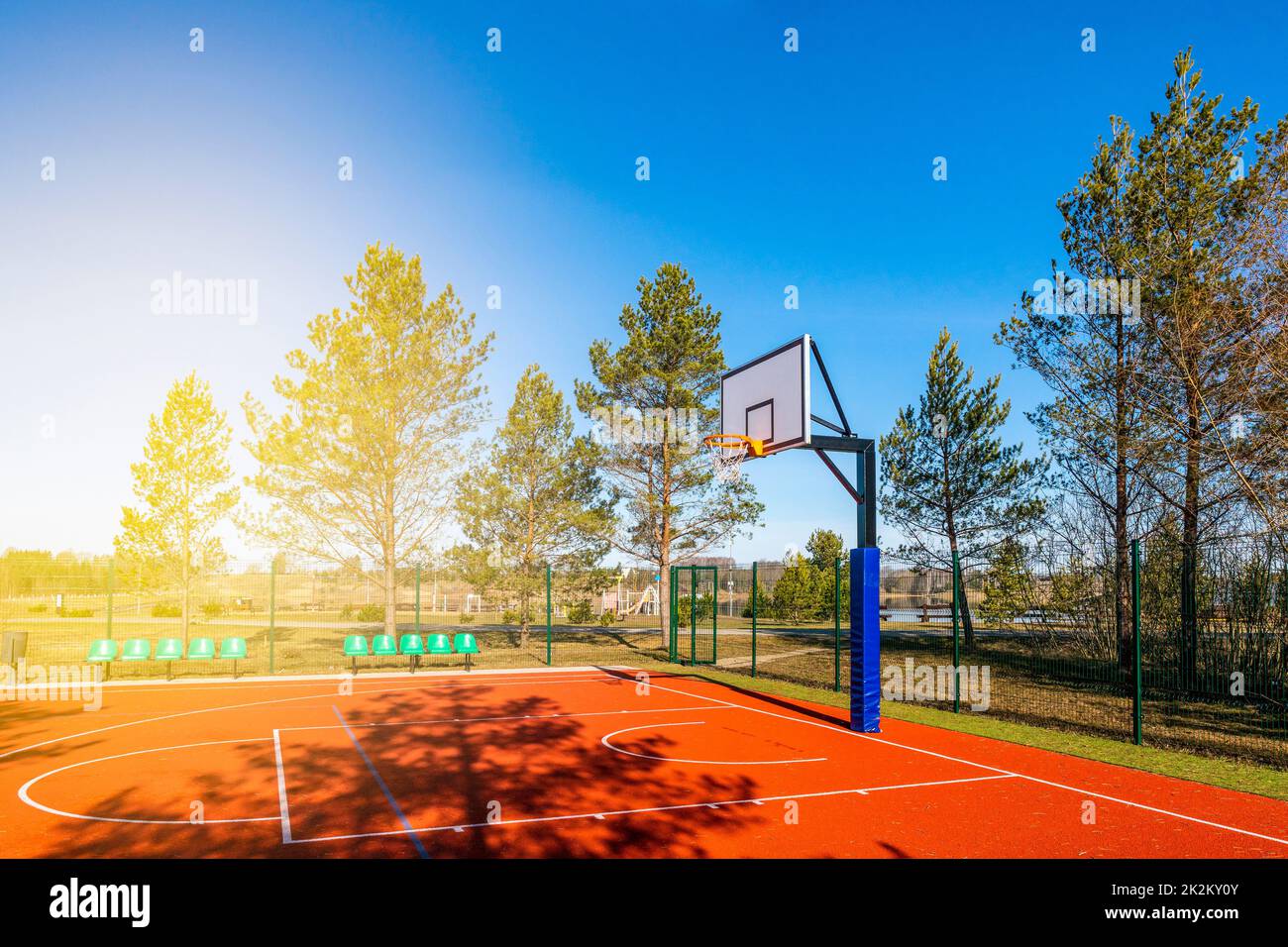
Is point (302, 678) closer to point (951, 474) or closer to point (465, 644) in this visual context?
point (465, 644)

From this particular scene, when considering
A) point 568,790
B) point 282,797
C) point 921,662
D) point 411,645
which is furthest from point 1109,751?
point 411,645

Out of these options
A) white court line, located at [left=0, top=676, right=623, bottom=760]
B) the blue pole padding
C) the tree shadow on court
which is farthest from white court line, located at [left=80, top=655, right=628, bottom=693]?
the blue pole padding

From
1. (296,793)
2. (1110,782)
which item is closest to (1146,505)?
(1110,782)

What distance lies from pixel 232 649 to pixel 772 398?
1385cm

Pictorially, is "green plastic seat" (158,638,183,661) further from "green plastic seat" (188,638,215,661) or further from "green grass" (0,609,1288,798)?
"green grass" (0,609,1288,798)

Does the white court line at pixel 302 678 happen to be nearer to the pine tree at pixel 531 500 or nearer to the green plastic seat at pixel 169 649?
the green plastic seat at pixel 169 649

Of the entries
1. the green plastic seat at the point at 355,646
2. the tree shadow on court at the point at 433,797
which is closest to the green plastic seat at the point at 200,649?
the green plastic seat at the point at 355,646

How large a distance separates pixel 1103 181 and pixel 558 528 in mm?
19190

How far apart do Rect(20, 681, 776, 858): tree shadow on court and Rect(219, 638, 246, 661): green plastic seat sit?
21.6 ft

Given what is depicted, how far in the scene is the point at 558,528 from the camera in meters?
27.2

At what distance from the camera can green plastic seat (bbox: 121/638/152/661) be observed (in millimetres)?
17344

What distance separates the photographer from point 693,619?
20422 millimetres
